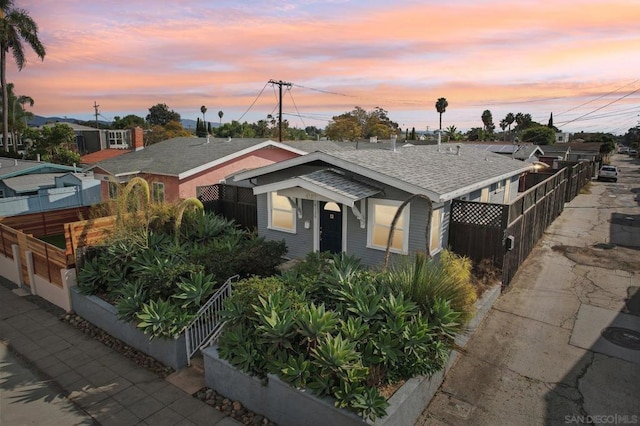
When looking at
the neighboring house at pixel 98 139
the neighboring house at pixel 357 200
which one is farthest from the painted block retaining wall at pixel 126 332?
the neighboring house at pixel 98 139

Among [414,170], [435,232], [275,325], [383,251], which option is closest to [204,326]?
[275,325]

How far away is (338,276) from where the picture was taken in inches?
312

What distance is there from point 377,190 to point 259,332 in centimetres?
572

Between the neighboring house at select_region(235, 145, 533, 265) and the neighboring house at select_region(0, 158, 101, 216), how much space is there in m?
15.6

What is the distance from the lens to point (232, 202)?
16609 millimetres

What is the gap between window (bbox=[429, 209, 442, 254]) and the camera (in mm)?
10864

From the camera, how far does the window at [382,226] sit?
36.2 ft

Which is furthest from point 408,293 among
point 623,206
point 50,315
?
point 623,206

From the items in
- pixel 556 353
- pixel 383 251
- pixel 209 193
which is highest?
pixel 209 193

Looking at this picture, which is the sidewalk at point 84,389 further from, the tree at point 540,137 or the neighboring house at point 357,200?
the tree at point 540,137

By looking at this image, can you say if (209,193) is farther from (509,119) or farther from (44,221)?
(509,119)

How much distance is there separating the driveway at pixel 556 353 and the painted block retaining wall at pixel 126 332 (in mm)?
4952

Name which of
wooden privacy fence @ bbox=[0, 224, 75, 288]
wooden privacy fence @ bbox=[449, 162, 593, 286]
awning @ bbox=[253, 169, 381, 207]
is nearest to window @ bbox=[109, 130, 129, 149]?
wooden privacy fence @ bbox=[0, 224, 75, 288]

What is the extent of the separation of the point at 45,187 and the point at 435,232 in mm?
23921
